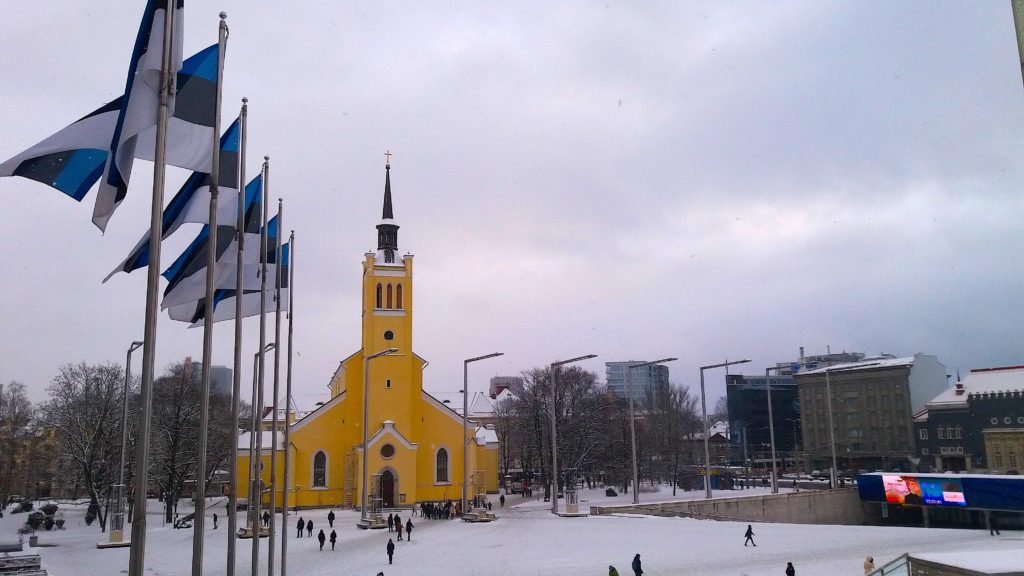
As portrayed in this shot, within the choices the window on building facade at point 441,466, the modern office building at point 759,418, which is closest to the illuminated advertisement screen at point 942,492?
the window on building facade at point 441,466

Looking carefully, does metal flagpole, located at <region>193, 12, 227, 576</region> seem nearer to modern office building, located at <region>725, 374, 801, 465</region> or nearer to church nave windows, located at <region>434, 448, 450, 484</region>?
church nave windows, located at <region>434, 448, 450, 484</region>

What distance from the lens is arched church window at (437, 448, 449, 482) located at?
58.1 m

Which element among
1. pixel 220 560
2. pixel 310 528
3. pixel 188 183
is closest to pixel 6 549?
pixel 220 560

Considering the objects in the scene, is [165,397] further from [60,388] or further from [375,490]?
[375,490]

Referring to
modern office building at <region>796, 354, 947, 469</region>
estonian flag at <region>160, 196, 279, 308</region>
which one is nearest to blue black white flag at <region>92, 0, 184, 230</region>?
estonian flag at <region>160, 196, 279, 308</region>

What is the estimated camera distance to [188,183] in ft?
43.4

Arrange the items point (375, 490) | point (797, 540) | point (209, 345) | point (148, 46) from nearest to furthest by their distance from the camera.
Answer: point (148, 46), point (209, 345), point (797, 540), point (375, 490)

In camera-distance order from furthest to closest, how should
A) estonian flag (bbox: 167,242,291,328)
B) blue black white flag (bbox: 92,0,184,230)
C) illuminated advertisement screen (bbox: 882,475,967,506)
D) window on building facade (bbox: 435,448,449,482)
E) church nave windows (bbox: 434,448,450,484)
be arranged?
window on building facade (bbox: 435,448,449,482)
church nave windows (bbox: 434,448,450,484)
illuminated advertisement screen (bbox: 882,475,967,506)
estonian flag (bbox: 167,242,291,328)
blue black white flag (bbox: 92,0,184,230)

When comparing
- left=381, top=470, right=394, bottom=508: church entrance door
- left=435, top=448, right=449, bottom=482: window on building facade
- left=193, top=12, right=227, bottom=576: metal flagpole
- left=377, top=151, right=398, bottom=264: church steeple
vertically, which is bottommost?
left=381, top=470, right=394, bottom=508: church entrance door

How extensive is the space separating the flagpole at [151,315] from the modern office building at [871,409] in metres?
78.2

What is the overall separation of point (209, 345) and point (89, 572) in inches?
888

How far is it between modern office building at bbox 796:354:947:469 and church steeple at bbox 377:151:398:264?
47.2m

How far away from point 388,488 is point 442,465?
543 centimetres

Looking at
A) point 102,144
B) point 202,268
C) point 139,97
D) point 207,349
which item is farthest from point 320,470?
point 139,97
